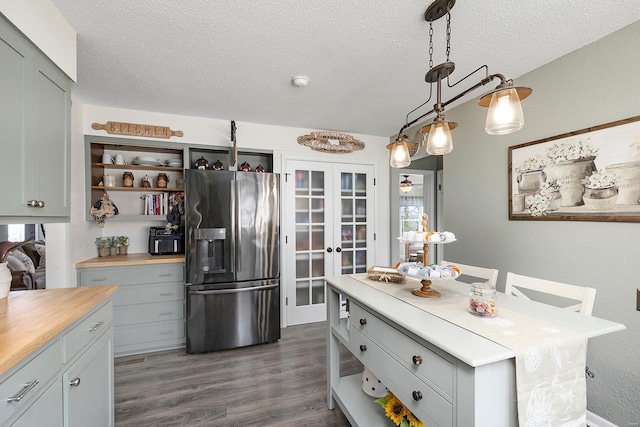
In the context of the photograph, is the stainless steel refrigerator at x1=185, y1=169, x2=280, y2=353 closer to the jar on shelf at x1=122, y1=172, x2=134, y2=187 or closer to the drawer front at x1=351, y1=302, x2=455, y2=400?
the jar on shelf at x1=122, y1=172, x2=134, y2=187

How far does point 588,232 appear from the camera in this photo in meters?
1.83

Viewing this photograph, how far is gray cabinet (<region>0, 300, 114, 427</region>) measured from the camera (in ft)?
2.94

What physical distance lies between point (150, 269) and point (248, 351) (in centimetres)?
129

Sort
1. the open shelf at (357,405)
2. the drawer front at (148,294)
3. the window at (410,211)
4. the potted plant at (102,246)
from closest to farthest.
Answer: the open shelf at (357,405) < the drawer front at (148,294) < the potted plant at (102,246) < the window at (410,211)

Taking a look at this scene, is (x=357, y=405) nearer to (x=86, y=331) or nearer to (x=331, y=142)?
(x=86, y=331)

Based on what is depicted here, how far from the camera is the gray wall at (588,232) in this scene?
1639 millimetres

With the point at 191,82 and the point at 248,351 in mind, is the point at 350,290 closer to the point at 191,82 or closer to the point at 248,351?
the point at 248,351

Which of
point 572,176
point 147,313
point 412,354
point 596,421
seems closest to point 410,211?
point 572,176

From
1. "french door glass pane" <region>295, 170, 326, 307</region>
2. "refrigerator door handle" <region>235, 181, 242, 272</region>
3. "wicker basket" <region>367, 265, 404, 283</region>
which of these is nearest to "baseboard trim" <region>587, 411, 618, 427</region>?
"wicker basket" <region>367, 265, 404, 283</region>

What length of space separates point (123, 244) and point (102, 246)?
184 millimetres

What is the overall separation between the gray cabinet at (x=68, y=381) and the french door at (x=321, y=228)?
83.0 inches

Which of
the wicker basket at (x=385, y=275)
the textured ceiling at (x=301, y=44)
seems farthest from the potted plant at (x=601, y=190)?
the wicker basket at (x=385, y=275)

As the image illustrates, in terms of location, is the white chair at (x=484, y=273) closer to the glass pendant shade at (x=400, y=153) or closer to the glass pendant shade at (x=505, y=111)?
the glass pendant shade at (x=400, y=153)

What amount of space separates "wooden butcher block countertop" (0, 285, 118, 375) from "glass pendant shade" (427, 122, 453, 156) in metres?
1.85
